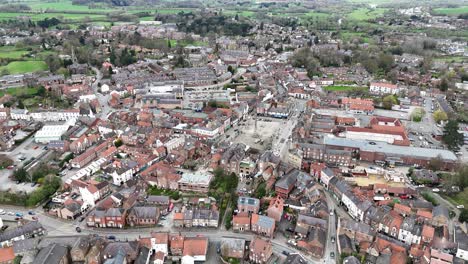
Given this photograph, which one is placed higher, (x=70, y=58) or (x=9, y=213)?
(x=70, y=58)

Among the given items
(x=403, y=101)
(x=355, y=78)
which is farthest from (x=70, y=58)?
(x=403, y=101)

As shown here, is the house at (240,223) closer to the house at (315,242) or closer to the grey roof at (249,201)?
the grey roof at (249,201)

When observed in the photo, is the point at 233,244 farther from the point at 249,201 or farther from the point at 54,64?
the point at 54,64

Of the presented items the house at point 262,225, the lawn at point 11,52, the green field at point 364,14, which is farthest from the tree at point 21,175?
the green field at point 364,14

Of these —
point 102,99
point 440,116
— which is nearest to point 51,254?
point 102,99

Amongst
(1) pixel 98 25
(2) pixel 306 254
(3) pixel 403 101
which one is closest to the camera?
(2) pixel 306 254

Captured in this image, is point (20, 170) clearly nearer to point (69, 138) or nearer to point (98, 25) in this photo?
point (69, 138)
